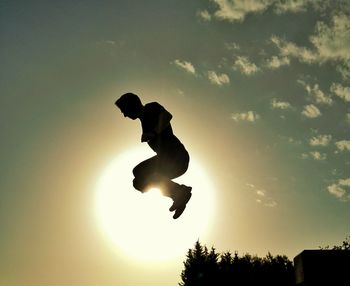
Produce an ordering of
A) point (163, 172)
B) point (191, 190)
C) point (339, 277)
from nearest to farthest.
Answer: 1. point (339, 277)
2. point (163, 172)
3. point (191, 190)

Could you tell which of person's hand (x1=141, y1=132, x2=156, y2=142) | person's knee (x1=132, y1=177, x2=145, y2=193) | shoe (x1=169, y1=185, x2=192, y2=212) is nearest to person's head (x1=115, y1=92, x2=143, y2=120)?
person's hand (x1=141, y1=132, x2=156, y2=142)

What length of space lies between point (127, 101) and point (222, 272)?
198 ft

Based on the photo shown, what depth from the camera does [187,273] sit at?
57406 millimetres

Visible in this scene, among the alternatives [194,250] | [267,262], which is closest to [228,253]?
[194,250]

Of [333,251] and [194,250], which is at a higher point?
[194,250]

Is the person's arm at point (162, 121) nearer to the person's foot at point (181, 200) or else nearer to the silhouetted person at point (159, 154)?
the silhouetted person at point (159, 154)

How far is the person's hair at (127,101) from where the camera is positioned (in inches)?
152

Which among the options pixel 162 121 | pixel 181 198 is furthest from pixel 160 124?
pixel 181 198

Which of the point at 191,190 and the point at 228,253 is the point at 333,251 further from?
the point at 228,253

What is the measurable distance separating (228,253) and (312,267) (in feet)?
209

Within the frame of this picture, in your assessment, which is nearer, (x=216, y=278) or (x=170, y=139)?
(x=170, y=139)

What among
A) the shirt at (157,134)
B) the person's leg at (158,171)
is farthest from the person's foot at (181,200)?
the shirt at (157,134)

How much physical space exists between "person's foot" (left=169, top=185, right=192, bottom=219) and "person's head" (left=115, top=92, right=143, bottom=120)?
59.0 inches

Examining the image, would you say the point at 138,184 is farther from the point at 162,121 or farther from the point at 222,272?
the point at 222,272
